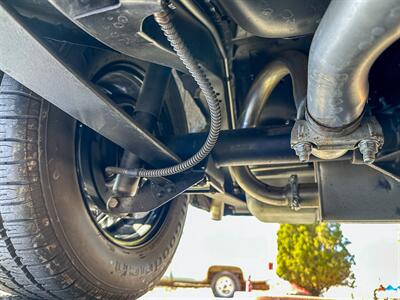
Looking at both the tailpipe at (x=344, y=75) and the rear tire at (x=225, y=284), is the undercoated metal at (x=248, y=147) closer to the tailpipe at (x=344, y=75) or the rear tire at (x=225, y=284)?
the tailpipe at (x=344, y=75)

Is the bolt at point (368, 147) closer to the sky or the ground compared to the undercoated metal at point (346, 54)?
closer to the ground

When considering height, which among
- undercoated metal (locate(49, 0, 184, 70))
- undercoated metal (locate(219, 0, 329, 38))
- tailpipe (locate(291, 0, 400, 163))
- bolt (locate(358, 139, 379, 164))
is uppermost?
undercoated metal (locate(219, 0, 329, 38))

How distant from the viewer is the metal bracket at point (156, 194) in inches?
37.9

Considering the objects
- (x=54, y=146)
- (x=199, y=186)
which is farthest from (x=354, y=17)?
(x=199, y=186)

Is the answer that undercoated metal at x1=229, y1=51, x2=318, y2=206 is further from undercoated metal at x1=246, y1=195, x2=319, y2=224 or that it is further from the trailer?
the trailer

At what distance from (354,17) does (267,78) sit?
559 mm

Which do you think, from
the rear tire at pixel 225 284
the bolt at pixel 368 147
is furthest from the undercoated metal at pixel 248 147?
the rear tire at pixel 225 284

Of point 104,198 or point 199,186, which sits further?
point 199,186

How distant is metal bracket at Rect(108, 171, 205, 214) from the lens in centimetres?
96

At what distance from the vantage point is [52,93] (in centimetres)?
68

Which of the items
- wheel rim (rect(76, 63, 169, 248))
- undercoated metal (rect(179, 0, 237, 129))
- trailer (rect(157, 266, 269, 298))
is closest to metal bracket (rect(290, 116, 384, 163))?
undercoated metal (rect(179, 0, 237, 129))

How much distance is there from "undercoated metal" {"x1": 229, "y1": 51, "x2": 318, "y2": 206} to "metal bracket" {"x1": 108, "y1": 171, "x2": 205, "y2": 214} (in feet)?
0.56

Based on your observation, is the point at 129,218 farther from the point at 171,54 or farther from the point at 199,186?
the point at 171,54

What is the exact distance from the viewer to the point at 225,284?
562cm
